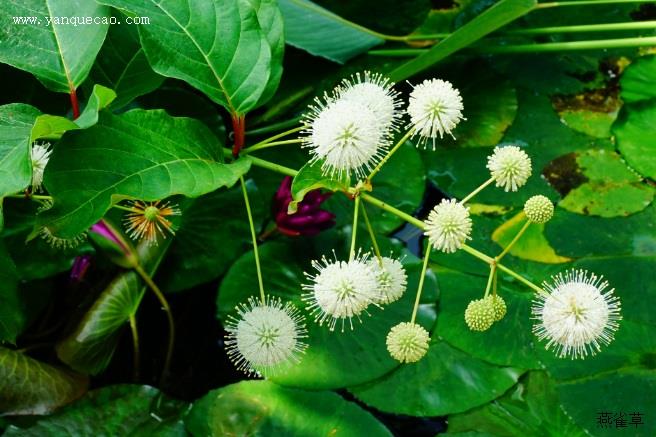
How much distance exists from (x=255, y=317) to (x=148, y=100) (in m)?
0.44

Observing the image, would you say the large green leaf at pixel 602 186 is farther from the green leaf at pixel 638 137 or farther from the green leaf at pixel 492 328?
the green leaf at pixel 492 328

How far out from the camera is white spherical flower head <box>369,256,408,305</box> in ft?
2.49

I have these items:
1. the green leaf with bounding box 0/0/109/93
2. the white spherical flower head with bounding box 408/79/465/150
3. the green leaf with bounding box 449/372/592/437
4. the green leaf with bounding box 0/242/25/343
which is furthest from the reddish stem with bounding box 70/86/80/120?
the green leaf with bounding box 449/372/592/437

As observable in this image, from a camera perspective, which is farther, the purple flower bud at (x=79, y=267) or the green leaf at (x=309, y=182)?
the purple flower bud at (x=79, y=267)

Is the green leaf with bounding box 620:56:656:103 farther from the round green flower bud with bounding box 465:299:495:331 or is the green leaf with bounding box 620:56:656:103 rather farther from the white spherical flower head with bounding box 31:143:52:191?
the white spherical flower head with bounding box 31:143:52:191

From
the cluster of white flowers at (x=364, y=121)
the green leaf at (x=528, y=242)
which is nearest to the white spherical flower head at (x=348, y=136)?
the cluster of white flowers at (x=364, y=121)

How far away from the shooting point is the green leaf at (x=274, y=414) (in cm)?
93

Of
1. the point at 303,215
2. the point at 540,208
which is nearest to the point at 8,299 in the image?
the point at 303,215

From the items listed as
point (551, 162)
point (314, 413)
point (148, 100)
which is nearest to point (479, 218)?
point (551, 162)

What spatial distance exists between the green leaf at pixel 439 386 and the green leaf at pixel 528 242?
0.62 ft

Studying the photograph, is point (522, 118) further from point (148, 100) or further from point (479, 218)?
point (148, 100)

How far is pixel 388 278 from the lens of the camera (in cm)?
77

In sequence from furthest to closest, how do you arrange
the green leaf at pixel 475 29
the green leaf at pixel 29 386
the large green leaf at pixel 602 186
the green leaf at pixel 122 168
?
the large green leaf at pixel 602 186 → the green leaf at pixel 475 29 → the green leaf at pixel 29 386 → the green leaf at pixel 122 168

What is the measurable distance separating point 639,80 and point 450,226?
2.25 ft
